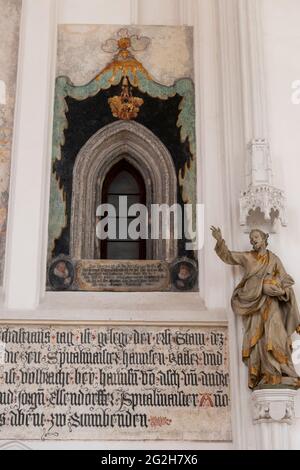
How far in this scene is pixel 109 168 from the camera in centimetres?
916

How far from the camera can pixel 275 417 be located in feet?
24.2

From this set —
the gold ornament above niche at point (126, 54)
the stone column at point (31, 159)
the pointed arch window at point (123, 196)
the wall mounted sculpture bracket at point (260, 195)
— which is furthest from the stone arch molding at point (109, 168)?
the wall mounted sculpture bracket at point (260, 195)

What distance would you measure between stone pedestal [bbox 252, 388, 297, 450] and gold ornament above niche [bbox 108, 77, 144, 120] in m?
3.49

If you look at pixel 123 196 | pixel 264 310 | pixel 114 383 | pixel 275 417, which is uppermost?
pixel 123 196

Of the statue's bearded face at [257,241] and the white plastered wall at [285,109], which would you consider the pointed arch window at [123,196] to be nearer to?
the statue's bearded face at [257,241]

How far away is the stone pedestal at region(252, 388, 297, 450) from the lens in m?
7.37

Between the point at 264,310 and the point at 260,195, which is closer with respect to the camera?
the point at 264,310

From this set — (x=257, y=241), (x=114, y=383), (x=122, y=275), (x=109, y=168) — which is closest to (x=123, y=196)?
(x=109, y=168)

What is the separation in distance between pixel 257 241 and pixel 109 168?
2.06 metres

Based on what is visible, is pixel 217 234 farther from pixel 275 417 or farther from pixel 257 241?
pixel 275 417

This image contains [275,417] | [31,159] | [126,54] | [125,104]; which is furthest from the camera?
[126,54]

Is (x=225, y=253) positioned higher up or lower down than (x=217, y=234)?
lower down

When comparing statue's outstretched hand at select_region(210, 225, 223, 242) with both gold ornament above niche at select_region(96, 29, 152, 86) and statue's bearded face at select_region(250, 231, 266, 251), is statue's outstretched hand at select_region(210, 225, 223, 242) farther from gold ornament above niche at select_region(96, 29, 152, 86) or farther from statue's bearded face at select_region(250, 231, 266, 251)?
gold ornament above niche at select_region(96, 29, 152, 86)

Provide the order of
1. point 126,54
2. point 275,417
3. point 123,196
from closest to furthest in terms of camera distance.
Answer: point 275,417 → point 123,196 → point 126,54
